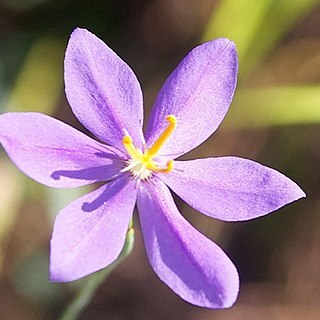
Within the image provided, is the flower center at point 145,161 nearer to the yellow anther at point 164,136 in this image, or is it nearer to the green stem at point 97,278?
the yellow anther at point 164,136

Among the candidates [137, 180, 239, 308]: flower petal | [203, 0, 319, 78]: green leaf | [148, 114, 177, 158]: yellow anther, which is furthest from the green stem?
[203, 0, 319, 78]: green leaf

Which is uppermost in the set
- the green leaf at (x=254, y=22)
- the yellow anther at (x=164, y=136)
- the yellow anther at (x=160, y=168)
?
the green leaf at (x=254, y=22)

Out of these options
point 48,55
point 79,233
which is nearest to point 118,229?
point 79,233

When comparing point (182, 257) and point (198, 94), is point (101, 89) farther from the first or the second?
point (182, 257)

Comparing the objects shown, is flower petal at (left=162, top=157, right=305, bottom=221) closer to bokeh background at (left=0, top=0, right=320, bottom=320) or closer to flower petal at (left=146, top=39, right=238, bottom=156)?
flower petal at (left=146, top=39, right=238, bottom=156)

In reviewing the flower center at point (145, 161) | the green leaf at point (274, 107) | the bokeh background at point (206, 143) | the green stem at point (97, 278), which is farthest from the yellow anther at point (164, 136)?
the green leaf at point (274, 107)

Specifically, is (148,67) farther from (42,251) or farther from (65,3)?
(42,251)
